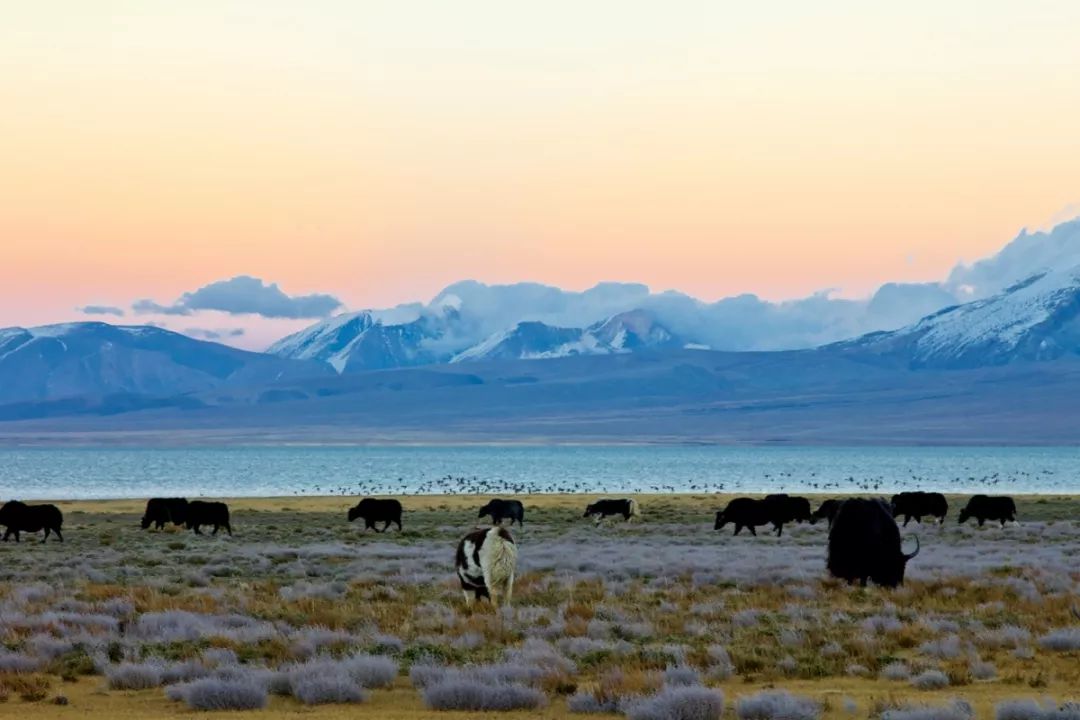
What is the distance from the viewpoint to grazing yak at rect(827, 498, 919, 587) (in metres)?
24.4

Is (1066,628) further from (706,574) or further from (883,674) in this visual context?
(706,574)

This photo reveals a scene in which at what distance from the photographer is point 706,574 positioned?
91.0ft

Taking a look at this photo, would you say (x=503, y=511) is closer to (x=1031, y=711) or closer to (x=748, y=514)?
(x=748, y=514)

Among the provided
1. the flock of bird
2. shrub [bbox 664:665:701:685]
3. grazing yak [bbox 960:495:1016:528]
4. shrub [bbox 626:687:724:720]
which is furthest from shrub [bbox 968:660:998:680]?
the flock of bird

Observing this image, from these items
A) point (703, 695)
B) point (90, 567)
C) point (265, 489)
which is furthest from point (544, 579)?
point (265, 489)

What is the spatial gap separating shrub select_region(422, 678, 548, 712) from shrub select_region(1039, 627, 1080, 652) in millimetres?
6882

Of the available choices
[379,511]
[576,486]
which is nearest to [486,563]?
[379,511]

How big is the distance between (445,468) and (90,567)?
442 ft

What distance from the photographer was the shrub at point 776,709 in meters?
13.8

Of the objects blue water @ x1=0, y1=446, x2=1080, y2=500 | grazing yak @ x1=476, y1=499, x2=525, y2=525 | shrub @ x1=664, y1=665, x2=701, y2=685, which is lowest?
blue water @ x1=0, y1=446, x2=1080, y2=500

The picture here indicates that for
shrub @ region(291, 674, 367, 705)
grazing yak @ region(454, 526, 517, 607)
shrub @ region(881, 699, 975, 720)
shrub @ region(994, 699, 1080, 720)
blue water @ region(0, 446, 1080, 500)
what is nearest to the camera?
shrub @ region(881, 699, 975, 720)

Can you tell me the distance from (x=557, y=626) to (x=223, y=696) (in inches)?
235

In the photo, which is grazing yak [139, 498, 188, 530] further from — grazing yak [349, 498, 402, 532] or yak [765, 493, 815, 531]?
yak [765, 493, 815, 531]

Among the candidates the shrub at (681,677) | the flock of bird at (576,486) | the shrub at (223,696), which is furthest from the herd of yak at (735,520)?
the flock of bird at (576,486)
